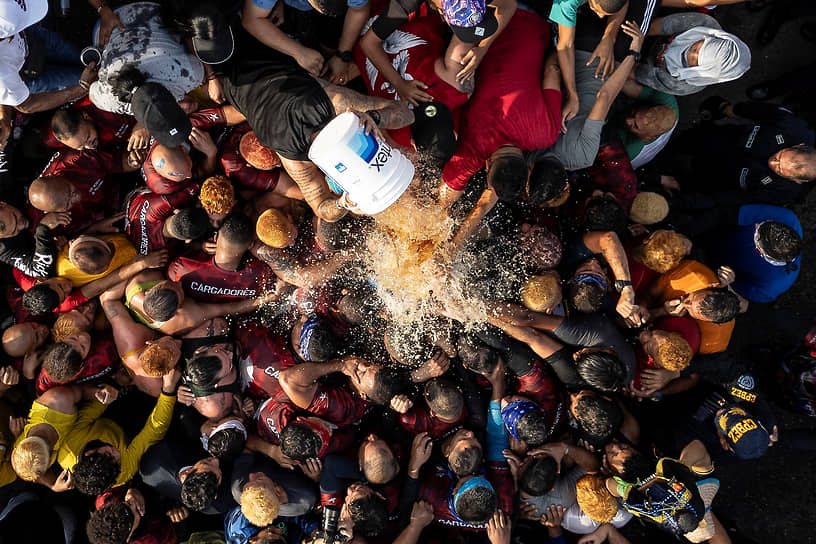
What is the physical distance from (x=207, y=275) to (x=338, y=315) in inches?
47.4

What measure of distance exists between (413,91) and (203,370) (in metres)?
2.83

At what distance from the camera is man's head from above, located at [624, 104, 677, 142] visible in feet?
14.2

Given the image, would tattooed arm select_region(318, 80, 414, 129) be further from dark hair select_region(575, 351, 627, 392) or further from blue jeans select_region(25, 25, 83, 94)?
blue jeans select_region(25, 25, 83, 94)

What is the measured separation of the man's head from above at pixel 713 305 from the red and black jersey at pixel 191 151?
4290 millimetres

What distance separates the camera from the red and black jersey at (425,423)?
469 centimetres

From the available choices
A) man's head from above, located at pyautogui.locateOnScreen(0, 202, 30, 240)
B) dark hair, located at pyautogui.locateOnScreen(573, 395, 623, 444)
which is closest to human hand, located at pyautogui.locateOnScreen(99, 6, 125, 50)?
man's head from above, located at pyautogui.locateOnScreen(0, 202, 30, 240)

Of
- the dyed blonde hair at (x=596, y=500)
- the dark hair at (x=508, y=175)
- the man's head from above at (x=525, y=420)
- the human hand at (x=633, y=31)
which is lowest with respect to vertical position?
the dyed blonde hair at (x=596, y=500)

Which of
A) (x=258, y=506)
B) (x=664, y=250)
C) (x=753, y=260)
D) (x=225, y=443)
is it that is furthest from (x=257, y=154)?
(x=753, y=260)

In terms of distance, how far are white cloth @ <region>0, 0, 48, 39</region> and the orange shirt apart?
522 centimetres

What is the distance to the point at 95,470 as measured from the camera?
423 centimetres

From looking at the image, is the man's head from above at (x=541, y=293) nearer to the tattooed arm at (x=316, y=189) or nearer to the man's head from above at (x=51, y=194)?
the tattooed arm at (x=316, y=189)

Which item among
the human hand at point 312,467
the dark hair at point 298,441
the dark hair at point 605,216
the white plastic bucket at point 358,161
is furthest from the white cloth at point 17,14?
the dark hair at point 605,216

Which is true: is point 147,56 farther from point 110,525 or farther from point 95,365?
point 110,525

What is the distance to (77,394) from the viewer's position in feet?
15.1
